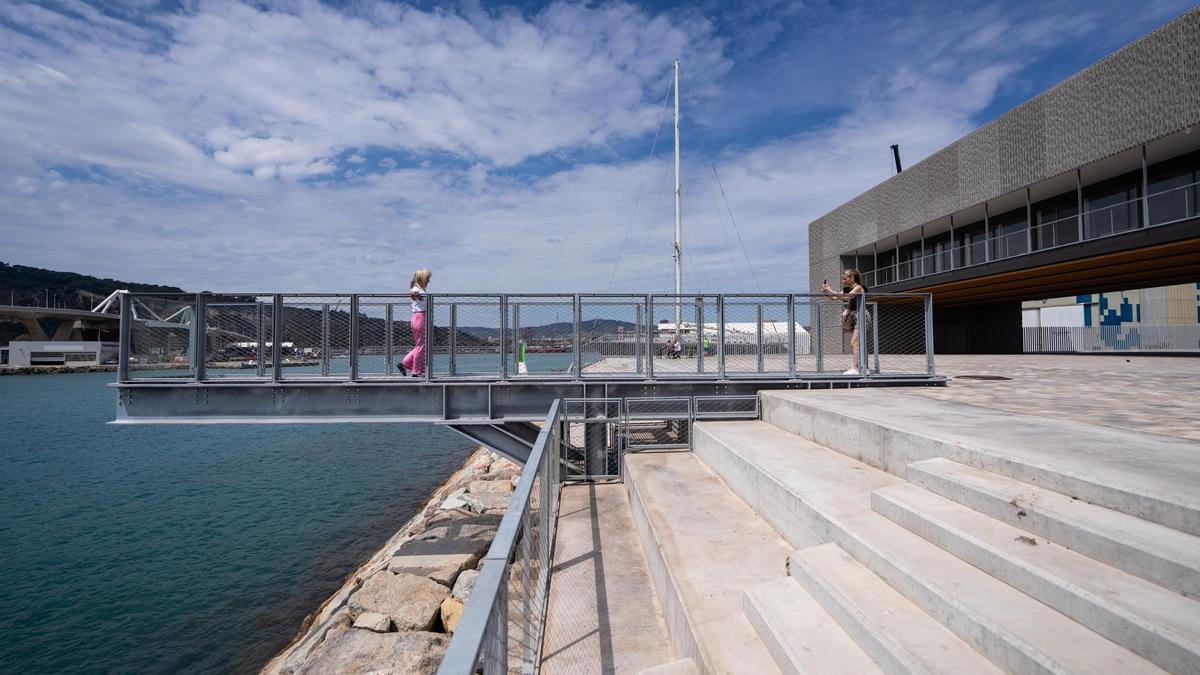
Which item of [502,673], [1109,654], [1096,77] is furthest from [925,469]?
[1096,77]

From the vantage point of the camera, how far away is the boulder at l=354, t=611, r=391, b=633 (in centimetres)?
721

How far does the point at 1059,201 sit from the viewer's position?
76.0ft

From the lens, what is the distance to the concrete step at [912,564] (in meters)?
2.21

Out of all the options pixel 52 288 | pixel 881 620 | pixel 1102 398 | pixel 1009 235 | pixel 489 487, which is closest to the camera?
pixel 881 620

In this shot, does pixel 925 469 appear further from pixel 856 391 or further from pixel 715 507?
pixel 856 391

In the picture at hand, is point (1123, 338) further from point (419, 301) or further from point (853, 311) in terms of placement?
point (419, 301)

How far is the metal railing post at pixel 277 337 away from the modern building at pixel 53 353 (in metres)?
102

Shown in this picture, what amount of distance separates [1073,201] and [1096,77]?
4988mm

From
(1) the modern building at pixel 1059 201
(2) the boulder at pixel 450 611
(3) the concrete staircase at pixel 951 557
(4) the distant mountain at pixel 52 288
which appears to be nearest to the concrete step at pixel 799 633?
(3) the concrete staircase at pixel 951 557

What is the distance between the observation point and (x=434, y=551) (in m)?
9.98

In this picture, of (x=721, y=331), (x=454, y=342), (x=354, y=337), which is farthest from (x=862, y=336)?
(x=354, y=337)

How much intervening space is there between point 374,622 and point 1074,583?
24.3 feet

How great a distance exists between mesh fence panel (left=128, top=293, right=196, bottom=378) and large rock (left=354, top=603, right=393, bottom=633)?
209 inches

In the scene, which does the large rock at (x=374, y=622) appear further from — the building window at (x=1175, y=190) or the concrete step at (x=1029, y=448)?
the building window at (x=1175, y=190)
